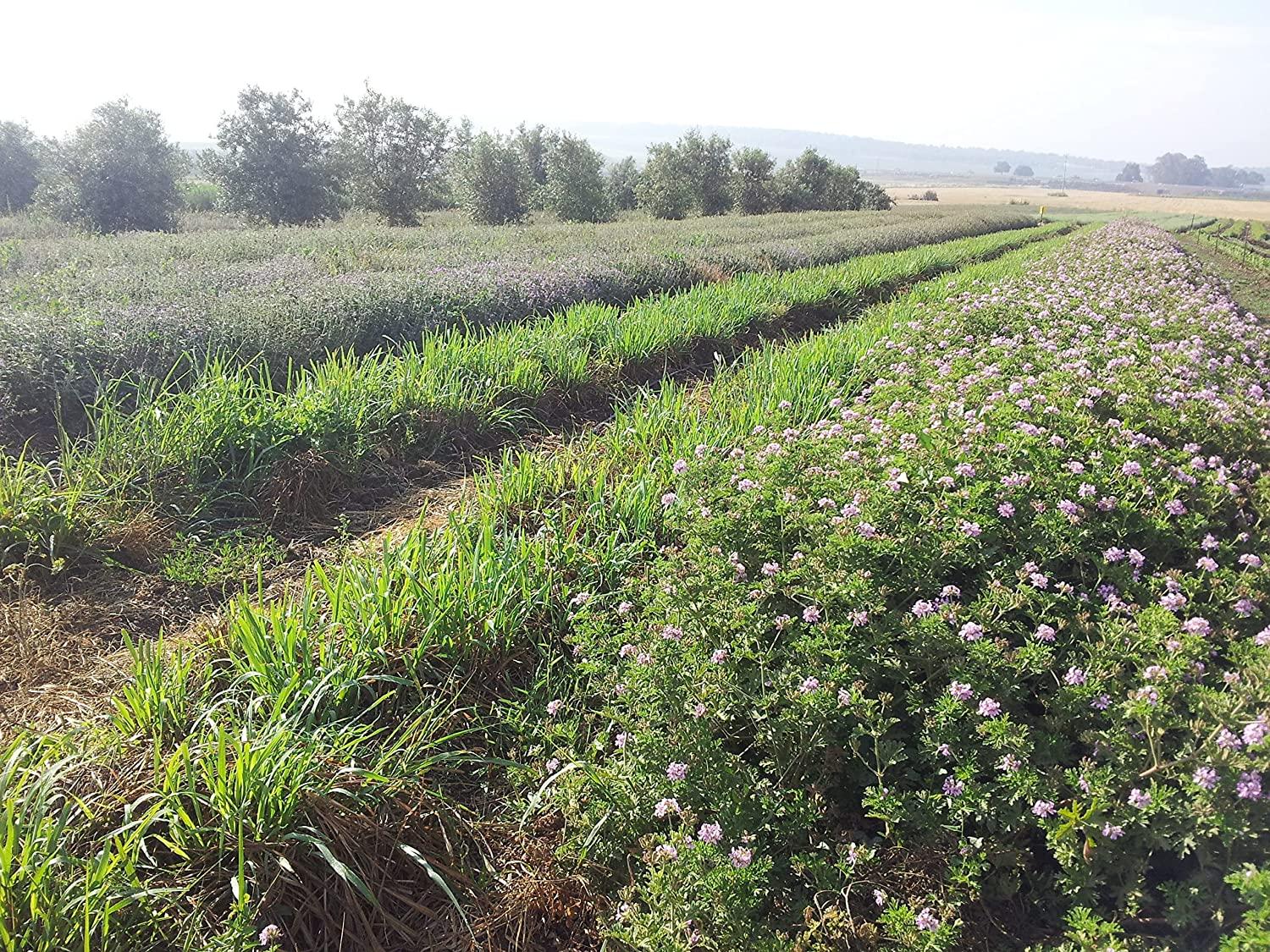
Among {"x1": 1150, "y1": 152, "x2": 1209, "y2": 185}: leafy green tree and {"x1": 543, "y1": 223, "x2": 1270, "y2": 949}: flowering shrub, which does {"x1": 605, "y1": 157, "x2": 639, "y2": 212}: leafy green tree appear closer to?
{"x1": 543, "y1": 223, "x2": 1270, "y2": 949}: flowering shrub

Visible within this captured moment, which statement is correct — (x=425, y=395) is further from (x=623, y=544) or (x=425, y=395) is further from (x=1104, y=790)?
(x=1104, y=790)

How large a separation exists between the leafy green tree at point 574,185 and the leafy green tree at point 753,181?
1302 cm

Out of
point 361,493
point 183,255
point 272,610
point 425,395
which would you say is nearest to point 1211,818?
point 272,610

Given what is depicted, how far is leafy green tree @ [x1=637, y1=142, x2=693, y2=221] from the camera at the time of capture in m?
37.2

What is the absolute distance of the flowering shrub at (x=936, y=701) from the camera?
186cm

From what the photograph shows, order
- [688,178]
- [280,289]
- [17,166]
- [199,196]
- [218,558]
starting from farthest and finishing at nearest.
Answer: [688,178] → [199,196] → [17,166] → [280,289] → [218,558]

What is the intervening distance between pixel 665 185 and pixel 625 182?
7.00 metres

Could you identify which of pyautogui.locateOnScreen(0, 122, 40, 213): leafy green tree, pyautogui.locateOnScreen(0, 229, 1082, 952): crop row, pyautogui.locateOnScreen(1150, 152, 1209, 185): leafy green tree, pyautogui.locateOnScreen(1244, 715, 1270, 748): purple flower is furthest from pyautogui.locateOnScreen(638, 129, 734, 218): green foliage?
pyautogui.locateOnScreen(1150, 152, 1209, 185): leafy green tree

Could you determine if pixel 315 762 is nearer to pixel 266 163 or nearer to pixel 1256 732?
pixel 1256 732

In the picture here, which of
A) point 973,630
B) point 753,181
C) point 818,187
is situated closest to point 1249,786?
point 973,630

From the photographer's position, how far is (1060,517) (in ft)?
9.64

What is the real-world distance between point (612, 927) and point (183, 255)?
38.1 feet

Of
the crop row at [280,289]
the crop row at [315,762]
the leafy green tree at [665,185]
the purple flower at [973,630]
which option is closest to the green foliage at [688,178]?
the leafy green tree at [665,185]

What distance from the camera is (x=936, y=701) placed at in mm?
2248
